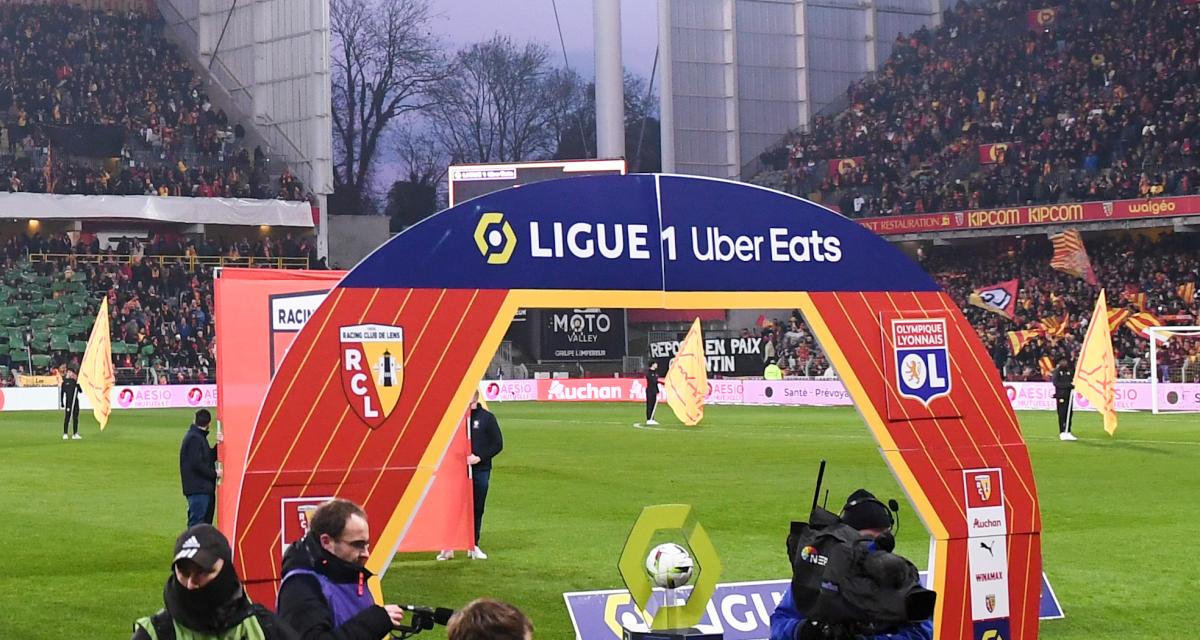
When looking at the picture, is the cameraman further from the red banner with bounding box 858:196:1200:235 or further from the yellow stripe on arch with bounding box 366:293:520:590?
the red banner with bounding box 858:196:1200:235

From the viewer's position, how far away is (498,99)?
9762 centimetres

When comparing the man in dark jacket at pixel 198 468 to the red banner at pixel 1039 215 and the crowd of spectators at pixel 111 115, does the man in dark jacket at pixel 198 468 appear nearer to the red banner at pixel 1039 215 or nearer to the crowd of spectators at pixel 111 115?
the red banner at pixel 1039 215

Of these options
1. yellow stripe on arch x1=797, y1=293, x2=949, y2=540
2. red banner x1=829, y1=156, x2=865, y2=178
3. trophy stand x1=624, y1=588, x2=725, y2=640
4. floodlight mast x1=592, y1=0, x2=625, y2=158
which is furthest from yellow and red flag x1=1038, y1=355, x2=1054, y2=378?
trophy stand x1=624, y1=588, x2=725, y2=640

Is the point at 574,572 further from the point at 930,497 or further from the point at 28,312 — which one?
the point at 28,312

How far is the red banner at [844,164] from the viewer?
64375 mm

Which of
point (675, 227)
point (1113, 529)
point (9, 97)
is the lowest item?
point (1113, 529)

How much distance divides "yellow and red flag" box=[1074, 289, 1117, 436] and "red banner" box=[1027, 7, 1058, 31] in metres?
33.1

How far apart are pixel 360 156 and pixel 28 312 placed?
3930 cm

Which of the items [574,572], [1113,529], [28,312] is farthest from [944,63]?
[574,572]

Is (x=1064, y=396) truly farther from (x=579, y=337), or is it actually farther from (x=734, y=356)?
(x=734, y=356)

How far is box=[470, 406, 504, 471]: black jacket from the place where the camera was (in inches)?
667

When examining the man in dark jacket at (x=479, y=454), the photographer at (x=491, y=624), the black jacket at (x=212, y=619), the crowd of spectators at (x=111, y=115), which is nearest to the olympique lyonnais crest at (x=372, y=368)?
the black jacket at (x=212, y=619)

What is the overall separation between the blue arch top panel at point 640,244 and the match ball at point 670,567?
2334 mm

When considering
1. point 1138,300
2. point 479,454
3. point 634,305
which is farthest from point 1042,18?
point 634,305
